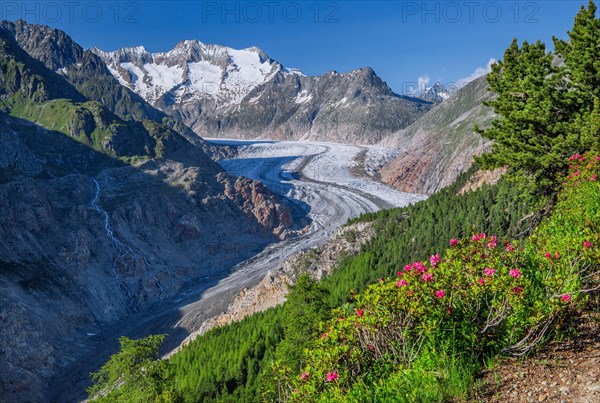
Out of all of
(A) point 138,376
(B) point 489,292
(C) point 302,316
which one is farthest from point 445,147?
(B) point 489,292

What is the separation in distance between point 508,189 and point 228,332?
118 feet

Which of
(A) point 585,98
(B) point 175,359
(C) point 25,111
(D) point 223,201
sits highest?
(C) point 25,111

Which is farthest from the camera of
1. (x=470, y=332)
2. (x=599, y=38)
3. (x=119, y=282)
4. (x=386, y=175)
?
(x=386, y=175)

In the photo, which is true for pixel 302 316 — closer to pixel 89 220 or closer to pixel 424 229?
pixel 424 229

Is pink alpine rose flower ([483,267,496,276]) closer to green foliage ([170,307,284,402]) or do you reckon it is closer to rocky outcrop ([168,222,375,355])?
green foliage ([170,307,284,402])

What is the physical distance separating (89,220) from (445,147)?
10389 centimetres

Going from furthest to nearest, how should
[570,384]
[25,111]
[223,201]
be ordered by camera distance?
[25,111] < [223,201] < [570,384]

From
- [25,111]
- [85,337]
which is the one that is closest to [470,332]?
[85,337]

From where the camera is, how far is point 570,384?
789 cm

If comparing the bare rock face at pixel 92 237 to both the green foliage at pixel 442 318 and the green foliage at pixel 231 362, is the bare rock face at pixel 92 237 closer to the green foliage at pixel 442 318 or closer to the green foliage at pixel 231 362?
the green foliage at pixel 231 362

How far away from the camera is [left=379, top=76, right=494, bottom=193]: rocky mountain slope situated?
419 ft

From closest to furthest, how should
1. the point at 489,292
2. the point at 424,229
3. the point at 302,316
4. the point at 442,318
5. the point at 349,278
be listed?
the point at 442,318 → the point at 489,292 → the point at 302,316 → the point at 349,278 → the point at 424,229

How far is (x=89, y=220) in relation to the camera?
91.2 meters

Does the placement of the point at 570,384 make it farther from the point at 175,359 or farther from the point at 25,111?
the point at 25,111
